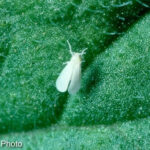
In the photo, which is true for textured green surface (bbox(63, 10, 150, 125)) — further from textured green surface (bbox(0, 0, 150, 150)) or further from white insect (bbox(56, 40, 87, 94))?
white insect (bbox(56, 40, 87, 94))

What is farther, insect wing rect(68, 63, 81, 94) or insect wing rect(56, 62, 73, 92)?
insect wing rect(68, 63, 81, 94)

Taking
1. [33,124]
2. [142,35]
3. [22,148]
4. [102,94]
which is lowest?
[22,148]

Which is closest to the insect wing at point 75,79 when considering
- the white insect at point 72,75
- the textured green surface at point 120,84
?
the white insect at point 72,75

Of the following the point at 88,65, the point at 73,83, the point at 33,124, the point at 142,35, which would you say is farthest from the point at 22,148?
the point at 142,35

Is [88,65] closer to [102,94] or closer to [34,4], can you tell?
[102,94]

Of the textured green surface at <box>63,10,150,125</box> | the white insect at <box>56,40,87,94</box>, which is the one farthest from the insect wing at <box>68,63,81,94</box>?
the textured green surface at <box>63,10,150,125</box>

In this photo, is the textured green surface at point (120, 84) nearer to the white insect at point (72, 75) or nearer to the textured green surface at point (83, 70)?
the textured green surface at point (83, 70)

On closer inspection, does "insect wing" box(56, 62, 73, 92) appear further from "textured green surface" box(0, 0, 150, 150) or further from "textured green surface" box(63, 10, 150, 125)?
"textured green surface" box(63, 10, 150, 125)

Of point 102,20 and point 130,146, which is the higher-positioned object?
point 102,20

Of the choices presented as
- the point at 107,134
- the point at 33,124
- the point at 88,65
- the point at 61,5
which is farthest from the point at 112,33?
the point at 33,124
